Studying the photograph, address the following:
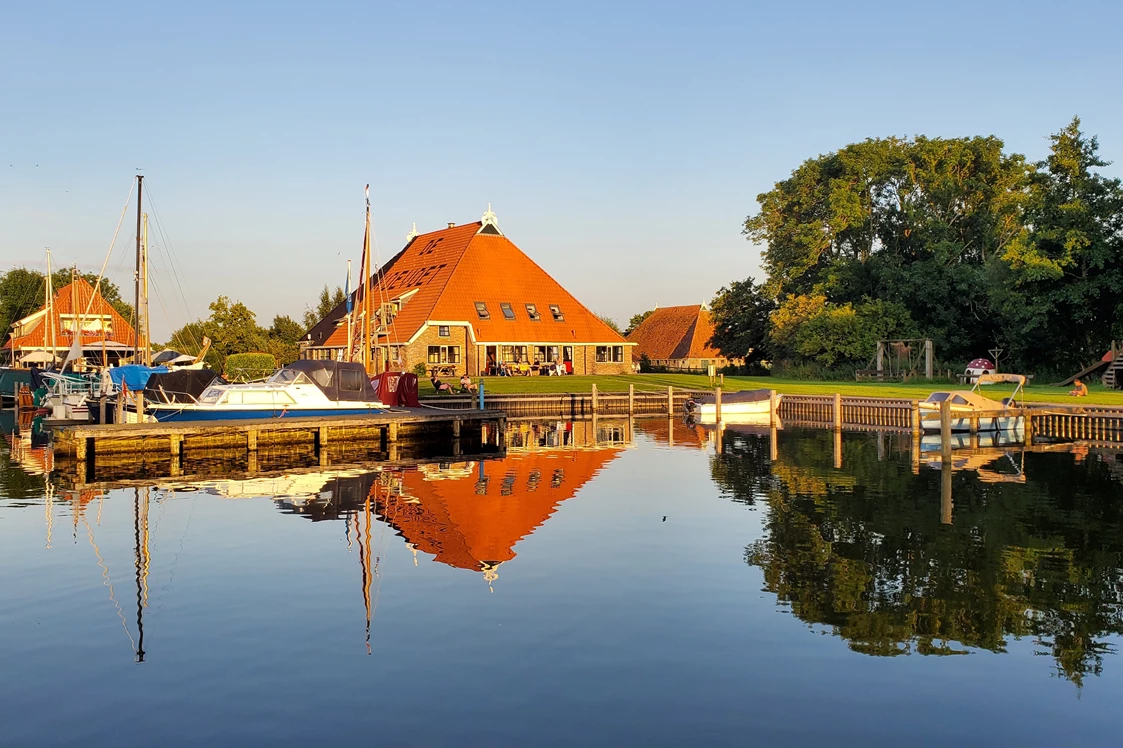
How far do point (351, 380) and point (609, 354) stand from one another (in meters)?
38.0

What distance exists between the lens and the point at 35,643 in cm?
1260

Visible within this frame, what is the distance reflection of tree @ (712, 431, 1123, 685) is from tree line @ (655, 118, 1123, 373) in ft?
95.7

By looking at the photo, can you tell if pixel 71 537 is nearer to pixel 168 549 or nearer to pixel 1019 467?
pixel 168 549

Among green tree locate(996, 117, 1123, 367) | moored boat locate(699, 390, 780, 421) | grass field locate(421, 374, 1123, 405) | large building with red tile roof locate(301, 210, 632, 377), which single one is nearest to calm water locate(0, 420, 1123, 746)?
grass field locate(421, 374, 1123, 405)

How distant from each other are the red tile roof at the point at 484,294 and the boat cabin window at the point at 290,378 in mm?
28008

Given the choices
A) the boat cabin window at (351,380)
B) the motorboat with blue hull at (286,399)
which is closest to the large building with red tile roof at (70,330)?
the motorboat with blue hull at (286,399)

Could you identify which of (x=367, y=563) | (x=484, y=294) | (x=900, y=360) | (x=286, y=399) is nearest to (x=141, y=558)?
(x=367, y=563)

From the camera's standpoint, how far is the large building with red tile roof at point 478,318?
66188 mm

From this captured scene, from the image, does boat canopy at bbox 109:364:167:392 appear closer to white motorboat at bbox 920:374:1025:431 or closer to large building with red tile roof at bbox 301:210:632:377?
large building with red tile roof at bbox 301:210:632:377

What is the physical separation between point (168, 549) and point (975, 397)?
31893 mm

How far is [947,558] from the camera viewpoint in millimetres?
17219

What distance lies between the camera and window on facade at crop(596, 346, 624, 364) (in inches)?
2889

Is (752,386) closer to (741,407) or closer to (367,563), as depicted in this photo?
(741,407)

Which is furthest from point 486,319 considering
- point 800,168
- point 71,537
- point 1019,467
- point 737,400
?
point 71,537
